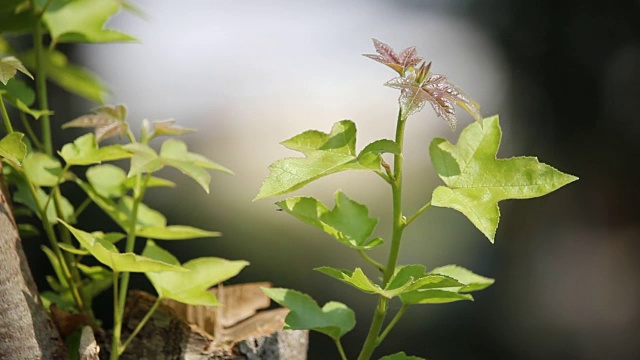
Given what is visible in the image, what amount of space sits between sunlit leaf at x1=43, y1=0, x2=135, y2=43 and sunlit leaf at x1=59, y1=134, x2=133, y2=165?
0.53 feet

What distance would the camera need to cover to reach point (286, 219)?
2.40m

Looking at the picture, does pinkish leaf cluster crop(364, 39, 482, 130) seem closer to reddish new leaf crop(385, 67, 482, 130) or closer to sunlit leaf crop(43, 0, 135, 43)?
reddish new leaf crop(385, 67, 482, 130)

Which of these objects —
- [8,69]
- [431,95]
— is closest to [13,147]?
[8,69]

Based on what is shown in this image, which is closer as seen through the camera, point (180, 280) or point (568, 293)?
point (180, 280)

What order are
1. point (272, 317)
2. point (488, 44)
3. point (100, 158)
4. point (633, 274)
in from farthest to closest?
1. point (488, 44)
2. point (633, 274)
3. point (272, 317)
4. point (100, 158)

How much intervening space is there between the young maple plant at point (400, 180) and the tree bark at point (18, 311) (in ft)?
0.53

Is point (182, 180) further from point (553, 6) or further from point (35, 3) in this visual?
point (35, 3)

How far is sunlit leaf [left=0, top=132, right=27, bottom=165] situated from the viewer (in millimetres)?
405

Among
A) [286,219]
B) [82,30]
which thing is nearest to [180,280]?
[82,30]

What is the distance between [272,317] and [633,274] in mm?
1936

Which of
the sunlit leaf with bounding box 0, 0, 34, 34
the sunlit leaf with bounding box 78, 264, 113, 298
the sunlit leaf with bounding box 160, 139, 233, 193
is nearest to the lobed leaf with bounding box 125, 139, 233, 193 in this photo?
the sunlit leaf with bounding box 160, 139, 233, 193

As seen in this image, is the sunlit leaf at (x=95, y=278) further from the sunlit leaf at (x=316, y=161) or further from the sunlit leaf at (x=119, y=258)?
the sunlit leaf at (x=316, y=161)

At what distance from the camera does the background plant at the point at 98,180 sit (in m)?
0.45


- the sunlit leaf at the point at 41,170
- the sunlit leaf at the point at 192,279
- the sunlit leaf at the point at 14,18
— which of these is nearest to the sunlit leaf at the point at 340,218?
the sunlit leaf at the point at 192,279
